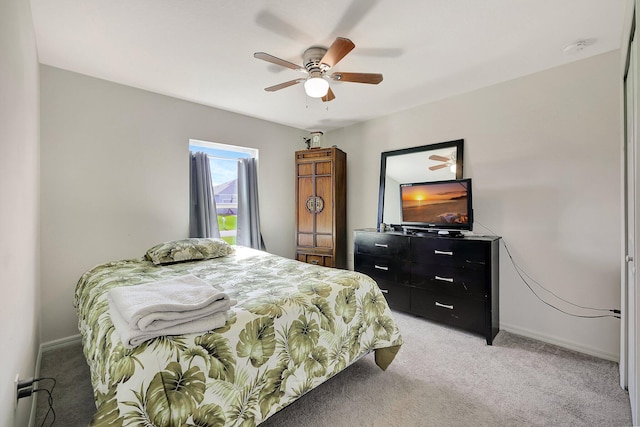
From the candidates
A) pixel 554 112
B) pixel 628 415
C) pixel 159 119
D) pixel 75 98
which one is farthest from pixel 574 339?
pixel 75 98

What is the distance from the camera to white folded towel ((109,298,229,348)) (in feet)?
3.52

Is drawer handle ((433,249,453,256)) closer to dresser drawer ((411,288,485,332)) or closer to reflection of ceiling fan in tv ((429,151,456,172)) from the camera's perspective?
dresser drawer ((411,288,485,332))

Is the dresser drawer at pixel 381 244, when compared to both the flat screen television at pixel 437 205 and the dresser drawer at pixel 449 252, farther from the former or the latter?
the flat screen television at pixel 437 205

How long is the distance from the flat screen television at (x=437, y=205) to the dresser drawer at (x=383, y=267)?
50 cm

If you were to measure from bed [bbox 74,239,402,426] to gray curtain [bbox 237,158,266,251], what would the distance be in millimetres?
1475

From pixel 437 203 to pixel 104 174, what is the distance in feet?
11.4

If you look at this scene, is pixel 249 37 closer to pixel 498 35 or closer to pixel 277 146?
pixel 498 35

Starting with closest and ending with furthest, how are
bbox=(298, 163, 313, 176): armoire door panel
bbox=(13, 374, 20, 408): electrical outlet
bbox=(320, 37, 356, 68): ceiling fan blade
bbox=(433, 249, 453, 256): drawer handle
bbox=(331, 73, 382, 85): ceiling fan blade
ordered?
bbox=(13, 374, 20, 408): electrical outlet, bbox=(320, 37, 356, 68): ceiling fan blade, bbox=(331, 73, 382, 85): ceiling fan blade, bbox=(433, 249, 453, 256): drawer handle, bbox=(298, 163, 313, 176): armoire door panel

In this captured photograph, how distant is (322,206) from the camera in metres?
3.98

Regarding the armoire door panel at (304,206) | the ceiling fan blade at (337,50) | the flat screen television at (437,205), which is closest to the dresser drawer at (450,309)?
the flat screen television at (437,205)

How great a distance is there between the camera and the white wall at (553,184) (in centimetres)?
228

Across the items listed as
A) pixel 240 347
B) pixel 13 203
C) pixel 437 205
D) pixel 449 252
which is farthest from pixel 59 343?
pixel 437 205

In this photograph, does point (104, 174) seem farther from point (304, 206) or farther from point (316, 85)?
point (304, 206)

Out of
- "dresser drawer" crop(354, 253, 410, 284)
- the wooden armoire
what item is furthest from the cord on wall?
the wooden armoire
